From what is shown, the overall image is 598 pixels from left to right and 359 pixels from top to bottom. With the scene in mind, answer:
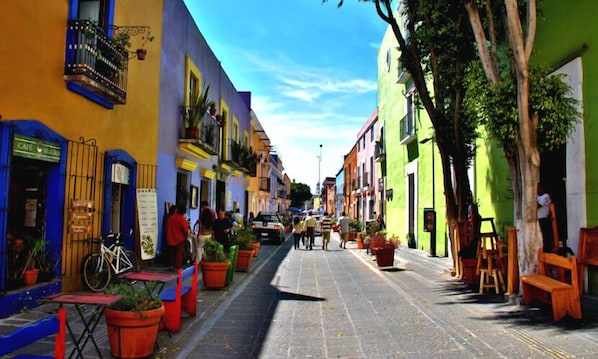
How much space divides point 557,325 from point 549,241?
2.84 meters

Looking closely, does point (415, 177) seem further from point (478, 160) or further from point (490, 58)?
point (490, 58)

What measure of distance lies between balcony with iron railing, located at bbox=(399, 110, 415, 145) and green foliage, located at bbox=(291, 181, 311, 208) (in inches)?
3348

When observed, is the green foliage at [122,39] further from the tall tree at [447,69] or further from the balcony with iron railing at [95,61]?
the tall tree at [447,69]

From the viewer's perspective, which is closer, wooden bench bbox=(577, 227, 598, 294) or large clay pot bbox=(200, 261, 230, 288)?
wooden bench bbox=(577, 227, 598, 294)

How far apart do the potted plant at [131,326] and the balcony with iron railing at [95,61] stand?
14.0 ft

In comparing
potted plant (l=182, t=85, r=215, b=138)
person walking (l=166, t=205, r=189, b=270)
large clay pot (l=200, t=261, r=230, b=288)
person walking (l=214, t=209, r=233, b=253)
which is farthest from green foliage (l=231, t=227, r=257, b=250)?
potted plant (l=182, t=85, r=215, b=138)

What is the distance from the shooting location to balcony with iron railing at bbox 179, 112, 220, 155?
532 inches

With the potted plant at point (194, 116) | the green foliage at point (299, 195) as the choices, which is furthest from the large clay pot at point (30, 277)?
the green foliage at point (299, 195)

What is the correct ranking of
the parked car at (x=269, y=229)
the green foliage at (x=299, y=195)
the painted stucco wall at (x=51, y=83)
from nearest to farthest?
the painted stucco wall at (x=51, y=83)
the parked car at (x=269, y=229)
the green foliage at (x=299, y=195)

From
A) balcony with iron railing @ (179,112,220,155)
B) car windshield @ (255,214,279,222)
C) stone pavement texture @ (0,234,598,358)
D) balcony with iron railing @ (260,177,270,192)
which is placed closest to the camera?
stone pavement texture @ (0,234,598,358)

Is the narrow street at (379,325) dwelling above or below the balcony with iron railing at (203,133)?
below

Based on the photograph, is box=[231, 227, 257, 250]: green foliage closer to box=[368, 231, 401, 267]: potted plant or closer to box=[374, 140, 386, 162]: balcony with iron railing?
box=[368, 231, 401, 267]: potted plant

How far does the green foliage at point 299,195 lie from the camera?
106m

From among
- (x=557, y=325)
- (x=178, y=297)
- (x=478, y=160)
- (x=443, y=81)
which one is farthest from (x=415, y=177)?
(x=178, y=297)
